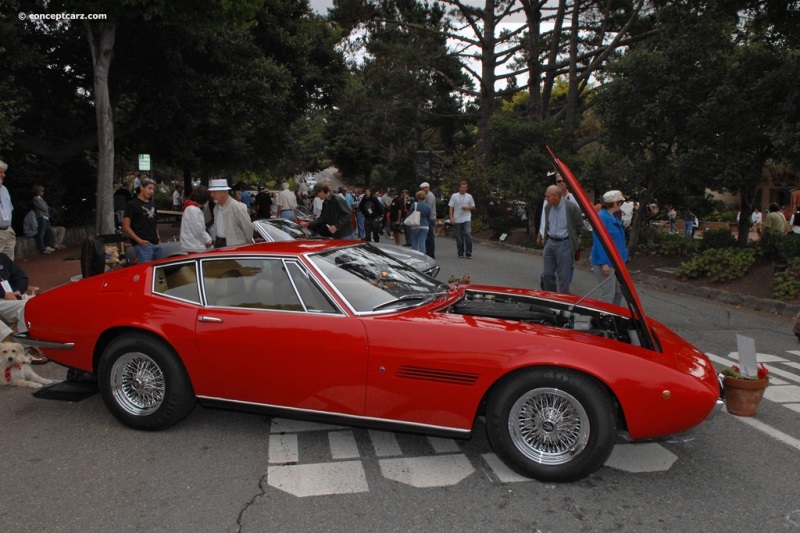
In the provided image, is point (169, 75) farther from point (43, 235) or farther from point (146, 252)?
point (146, 252)

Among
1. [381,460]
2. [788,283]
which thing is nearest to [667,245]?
[788,283]

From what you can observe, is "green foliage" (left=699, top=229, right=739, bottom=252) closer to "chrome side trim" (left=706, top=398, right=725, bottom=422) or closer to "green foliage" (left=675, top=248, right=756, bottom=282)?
"green foliage" (left=675, top=248, right=756, bottom=282)

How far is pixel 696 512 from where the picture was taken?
3105 mm

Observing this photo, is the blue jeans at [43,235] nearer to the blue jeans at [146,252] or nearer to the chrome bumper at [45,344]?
the blue jeans at [146,252]

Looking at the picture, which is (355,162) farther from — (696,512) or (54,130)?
(696,512)

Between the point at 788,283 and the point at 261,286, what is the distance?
8.72 meters

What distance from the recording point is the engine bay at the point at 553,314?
4.05 meters

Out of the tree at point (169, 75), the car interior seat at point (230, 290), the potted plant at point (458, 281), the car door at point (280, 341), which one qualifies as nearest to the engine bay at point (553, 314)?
the potted plant at point (458, 281)

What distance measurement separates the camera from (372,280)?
4227 mm

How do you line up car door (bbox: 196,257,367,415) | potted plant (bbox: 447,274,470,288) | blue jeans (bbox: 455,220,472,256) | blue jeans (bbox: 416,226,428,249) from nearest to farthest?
car door (bbox: 196,257,367,415) < potted plant (bbox: 447,274,470,288) < blue jeans (bbox: 416,226,428,249) < blue jeans (bbox: 455,220,472,256)

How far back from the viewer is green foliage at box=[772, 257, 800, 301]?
9148 mm

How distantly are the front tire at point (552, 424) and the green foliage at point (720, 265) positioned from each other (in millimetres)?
8567

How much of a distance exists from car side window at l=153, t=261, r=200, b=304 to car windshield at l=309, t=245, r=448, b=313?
873 mm

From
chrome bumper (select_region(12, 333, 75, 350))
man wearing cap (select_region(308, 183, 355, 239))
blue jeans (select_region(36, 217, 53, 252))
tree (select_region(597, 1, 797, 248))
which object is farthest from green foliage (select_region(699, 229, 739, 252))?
blue jeans (select_region(36, 217, 53, 252))
